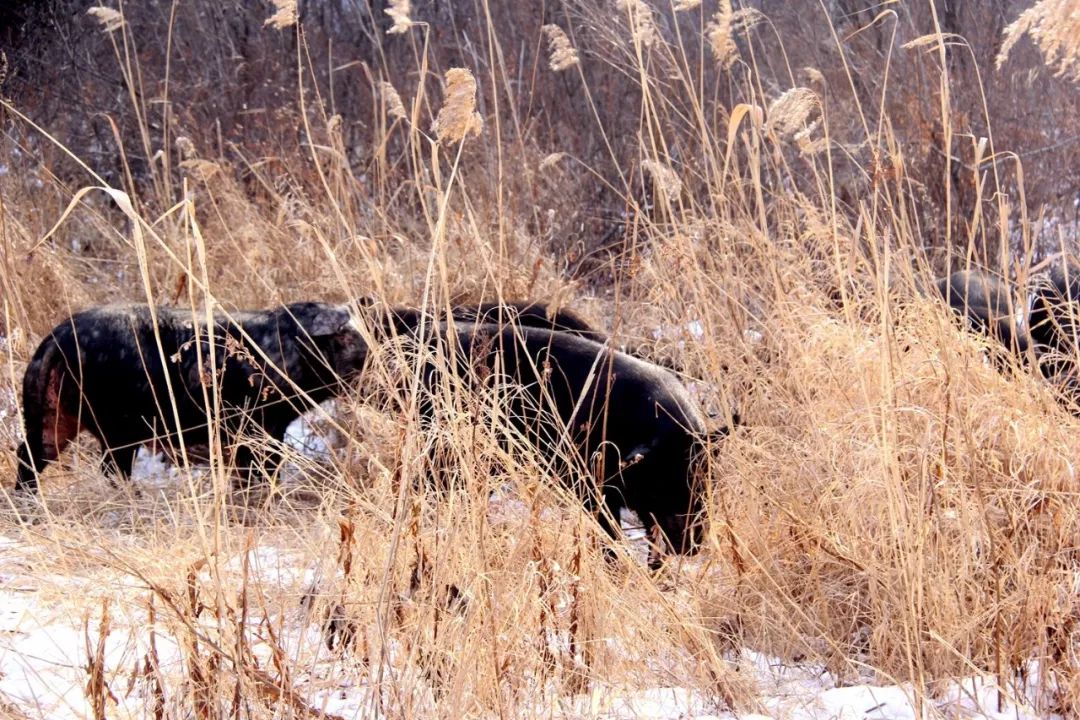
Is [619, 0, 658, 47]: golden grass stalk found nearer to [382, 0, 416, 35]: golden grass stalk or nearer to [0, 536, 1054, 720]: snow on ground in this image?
[382, 0, 416, 35]: golden grass stalk

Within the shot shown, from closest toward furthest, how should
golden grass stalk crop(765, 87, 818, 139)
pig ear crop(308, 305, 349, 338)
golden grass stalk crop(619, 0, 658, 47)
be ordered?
golden grass stalk crop(765, 87, 818, 139) → golden grass stalk crop(619, 0, 658, 47) → pig ear crop(308, 305, 349, 338)

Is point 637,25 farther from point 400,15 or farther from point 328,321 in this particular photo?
point 328,321

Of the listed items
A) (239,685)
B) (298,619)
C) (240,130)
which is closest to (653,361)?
(298,619)

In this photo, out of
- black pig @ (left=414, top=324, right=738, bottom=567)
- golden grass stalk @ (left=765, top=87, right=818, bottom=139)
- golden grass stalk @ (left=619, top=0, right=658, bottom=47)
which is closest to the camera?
golden grass stalk @ (left=765, top=87, right=818, bottom=139)

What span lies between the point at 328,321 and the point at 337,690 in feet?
8.66

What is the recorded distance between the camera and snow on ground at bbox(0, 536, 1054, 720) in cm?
260

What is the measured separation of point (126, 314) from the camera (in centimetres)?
511

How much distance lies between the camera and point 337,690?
2803 millimetres

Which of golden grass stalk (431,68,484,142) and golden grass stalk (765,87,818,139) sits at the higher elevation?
golden grass stalk (431,68,484,142)

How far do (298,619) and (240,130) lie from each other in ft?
22.9

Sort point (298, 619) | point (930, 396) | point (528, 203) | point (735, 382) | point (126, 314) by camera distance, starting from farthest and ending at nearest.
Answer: point (528, 203) < point (126, 314) < point (735, 382) < point (930, 396) < point (298, 619)

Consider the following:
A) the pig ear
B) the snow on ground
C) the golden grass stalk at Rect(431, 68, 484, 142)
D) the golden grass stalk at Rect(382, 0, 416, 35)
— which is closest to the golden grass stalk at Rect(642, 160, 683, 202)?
the golden grass stalk at Rect(382, 0, 416, 35)

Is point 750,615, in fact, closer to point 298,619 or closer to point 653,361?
point 298,619

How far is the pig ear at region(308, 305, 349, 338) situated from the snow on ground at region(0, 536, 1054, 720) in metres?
2.17
